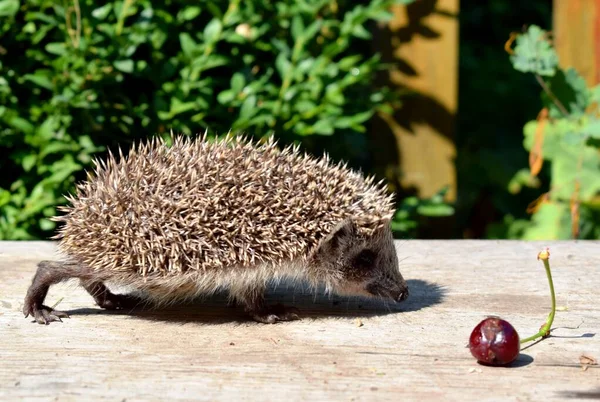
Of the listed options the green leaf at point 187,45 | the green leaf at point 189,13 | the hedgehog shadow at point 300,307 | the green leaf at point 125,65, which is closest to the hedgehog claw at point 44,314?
the hedgehog shadow at point 300,307

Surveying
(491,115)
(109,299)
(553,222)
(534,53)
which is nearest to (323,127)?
(534,53)

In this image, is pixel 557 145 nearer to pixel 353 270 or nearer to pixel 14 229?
pixel 353 270

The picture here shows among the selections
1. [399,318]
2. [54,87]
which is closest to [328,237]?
[399,318]

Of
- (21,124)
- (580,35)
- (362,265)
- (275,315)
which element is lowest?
(275,315)

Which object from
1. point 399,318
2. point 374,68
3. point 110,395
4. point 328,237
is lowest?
point 110,395

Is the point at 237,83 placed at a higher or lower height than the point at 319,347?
higher

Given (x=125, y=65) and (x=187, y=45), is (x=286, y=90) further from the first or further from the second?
(x=125, y=65)

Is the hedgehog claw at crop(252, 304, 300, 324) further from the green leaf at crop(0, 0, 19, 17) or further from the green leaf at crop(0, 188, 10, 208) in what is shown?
the green leaf at crop(0, 0, 19, 17)
